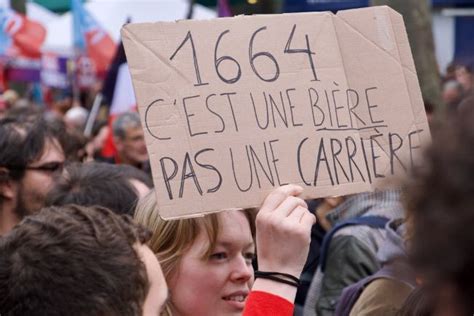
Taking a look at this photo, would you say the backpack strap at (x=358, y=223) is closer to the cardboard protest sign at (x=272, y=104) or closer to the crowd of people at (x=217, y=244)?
the crowd of people at (x=217, y=244)

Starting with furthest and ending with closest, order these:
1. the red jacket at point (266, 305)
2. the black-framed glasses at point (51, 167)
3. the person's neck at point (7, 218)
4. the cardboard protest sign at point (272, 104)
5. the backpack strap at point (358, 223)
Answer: the backpack strap at point (358, 223) < the black-framed glasses at point (51, 167) < the person's neck at point (7, 218) < the cardboard protest sign at point (272, 104) < the red jacket at point (266, 305)

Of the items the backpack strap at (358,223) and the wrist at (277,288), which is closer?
the wrist at (277,288)

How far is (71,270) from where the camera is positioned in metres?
1.91

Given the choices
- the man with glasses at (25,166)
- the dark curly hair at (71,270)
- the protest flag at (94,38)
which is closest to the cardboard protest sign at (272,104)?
the dark curly hair at (71,270)

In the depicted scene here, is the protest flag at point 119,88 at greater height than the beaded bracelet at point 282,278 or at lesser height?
lesser

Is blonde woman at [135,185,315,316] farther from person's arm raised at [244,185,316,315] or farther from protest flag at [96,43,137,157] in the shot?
protest flag at [96,43,137,157]

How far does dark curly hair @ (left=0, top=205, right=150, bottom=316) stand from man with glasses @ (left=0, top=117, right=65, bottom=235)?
2.42 metres

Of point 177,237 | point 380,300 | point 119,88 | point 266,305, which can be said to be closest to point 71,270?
point 266,305

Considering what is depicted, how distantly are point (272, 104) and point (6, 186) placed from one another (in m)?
2.26

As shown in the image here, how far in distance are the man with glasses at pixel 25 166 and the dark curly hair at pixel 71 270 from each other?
242 cm

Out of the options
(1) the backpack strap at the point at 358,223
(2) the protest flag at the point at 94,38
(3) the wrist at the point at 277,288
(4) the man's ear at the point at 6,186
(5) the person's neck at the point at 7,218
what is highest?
(3) the wrist at the point at 277,288

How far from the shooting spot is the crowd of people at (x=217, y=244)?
36.7 inches

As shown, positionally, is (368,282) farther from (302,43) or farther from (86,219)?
(86,219)

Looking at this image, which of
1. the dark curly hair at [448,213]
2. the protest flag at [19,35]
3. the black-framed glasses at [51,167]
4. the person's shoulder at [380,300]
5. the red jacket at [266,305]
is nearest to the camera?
the dark curly hair at [448,213]
